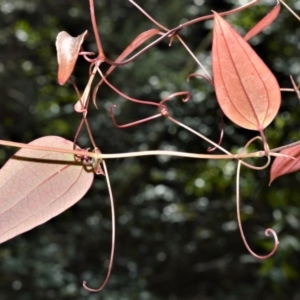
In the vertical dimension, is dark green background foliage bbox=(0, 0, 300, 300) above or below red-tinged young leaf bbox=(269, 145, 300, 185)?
below

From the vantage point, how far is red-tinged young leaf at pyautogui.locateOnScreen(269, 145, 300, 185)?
34cm

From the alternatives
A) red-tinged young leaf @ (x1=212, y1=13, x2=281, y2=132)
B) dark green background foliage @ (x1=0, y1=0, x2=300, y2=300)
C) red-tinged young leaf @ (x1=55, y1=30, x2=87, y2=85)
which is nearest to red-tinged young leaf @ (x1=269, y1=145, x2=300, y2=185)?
red-tinged young leaf @ (x1=212, y1=13, x2=281, y2=132)

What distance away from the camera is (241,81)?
0.29 metres

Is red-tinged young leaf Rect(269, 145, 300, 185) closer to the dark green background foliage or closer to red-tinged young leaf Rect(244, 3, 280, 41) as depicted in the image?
red-tinged young leaf Rect(244, 3, 280, 41)

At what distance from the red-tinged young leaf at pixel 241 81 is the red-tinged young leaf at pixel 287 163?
0.03 metres

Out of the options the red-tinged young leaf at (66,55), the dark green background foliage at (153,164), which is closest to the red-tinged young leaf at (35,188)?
the red-tinged young leaf at (66,55)

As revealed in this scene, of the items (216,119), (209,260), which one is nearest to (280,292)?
(209,260)

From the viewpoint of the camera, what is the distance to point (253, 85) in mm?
297

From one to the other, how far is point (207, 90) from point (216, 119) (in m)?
0.08

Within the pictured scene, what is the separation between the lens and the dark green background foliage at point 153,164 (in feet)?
4.57

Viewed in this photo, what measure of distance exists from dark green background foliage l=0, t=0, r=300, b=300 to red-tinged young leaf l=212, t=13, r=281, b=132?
41.8 inches

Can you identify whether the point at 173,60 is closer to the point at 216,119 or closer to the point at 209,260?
the point at 216,119

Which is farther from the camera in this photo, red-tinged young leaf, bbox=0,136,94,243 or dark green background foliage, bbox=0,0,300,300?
dark green background foliage, bbox=0,0,300,300

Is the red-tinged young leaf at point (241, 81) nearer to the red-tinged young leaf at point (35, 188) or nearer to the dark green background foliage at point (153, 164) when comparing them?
the red-tinged young leaf at point (35, 188)
